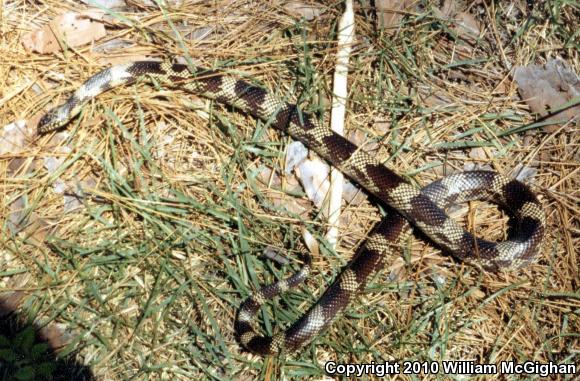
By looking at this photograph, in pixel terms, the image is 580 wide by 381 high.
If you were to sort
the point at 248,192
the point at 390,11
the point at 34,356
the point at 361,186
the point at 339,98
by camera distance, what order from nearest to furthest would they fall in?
the point at 34,356
the point at 248,192
the point at 361,186
the point at 339,98
the point at 390,11

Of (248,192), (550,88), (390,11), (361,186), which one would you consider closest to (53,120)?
(248,192)

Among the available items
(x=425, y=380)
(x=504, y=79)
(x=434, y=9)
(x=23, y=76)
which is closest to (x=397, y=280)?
(x=425, y=380)

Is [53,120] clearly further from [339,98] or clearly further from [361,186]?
[361,186]

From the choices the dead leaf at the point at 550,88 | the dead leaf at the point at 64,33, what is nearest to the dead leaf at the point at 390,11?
the dead leaf at the point at 550,88

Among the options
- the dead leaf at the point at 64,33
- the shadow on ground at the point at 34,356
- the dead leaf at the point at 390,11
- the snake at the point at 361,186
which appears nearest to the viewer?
the shadow on ground at the point at 34,356

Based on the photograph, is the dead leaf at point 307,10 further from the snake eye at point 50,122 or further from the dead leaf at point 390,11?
the snake eye at point 50,122

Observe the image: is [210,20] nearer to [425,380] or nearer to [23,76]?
[23,76]

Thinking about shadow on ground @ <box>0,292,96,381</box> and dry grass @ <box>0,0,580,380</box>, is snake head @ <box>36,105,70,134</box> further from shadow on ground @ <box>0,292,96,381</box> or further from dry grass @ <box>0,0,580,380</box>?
shadow on ground @ <box>0,292,96,381</box>

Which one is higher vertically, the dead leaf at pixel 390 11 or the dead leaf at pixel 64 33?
the dead leaf at pixel 390 11

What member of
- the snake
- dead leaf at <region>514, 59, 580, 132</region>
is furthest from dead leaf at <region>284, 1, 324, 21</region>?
dead leaf at <region>514, 59, 580, 132</region>
